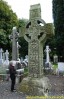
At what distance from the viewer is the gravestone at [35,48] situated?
12523 mm

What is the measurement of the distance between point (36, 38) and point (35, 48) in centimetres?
41

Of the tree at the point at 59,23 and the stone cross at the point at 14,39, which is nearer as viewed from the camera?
the stone cross at the point at 14,39

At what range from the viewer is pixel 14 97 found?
38.4 feet

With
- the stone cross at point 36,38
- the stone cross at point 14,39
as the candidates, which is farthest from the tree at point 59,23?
the stone cross at point 36,38

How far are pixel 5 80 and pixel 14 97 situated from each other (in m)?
6.72

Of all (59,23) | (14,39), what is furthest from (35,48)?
(59,23)

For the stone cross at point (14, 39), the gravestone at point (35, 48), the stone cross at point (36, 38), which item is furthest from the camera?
the stone cross at point (14, 39)

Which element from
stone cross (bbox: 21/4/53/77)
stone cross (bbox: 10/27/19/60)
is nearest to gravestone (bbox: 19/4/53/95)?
stone cross (bbox: 21/4/53/77)

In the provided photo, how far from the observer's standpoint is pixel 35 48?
1283 cm

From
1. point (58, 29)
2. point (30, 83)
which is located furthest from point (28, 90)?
point (58, 29)

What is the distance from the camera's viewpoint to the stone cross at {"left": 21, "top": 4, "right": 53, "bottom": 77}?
12680 millimetres

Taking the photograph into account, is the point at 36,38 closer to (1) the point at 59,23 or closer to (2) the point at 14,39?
(2) the point at 14,39

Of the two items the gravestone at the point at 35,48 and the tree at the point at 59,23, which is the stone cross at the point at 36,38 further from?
the tree at the point at 59,23

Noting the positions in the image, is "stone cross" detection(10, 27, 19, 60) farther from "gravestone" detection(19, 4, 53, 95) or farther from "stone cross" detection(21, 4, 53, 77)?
"stone cross" detection(21, 4, 53, 77)
